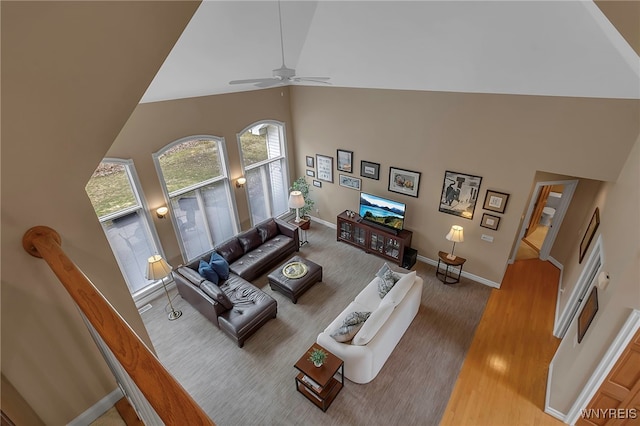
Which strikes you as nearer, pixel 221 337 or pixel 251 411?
pixel 251 411

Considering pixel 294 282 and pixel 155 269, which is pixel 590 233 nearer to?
pixel 294 282

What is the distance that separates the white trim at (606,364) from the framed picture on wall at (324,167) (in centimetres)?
574

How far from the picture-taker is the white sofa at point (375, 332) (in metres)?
4.15

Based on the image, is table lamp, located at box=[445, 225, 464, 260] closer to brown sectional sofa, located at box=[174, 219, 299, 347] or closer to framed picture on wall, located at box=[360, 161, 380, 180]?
framed picture on wall, located at box=[360, 161, 380, 180]

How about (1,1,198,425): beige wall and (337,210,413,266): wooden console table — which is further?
(337,210,413,266): wooden console table

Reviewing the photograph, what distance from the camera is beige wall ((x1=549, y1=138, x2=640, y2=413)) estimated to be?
10.0ft

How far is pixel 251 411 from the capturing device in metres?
4.08

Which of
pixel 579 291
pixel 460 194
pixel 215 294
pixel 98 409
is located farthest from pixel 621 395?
pixel 215 294

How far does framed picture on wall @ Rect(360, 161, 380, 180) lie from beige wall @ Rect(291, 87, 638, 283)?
12 cm

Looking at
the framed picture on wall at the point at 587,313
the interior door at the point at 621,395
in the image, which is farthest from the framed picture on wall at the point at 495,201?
the interior door at the point at 621,395

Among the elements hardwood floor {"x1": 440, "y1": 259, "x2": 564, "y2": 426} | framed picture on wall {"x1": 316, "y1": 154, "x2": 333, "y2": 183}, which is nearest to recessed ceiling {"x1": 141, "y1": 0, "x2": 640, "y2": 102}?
framed picture on wall {"x1": 316, "y1": 154, "x2": 333, "y2": 183}

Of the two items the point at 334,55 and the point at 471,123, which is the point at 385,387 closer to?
the point at 471,123

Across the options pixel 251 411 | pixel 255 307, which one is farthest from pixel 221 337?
pixel 251 411

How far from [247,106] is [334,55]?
2325mm
